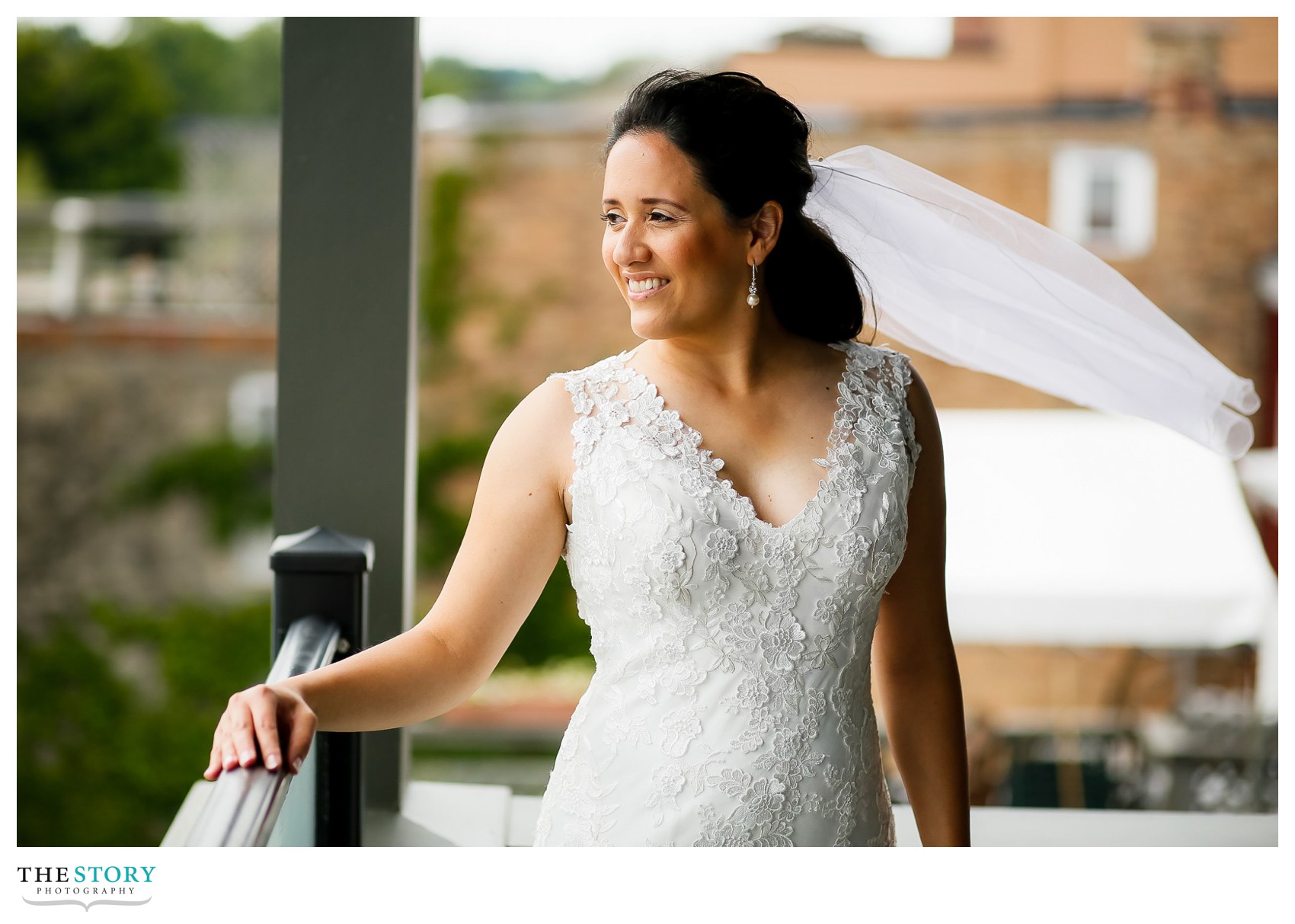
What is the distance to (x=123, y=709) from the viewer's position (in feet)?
39.0

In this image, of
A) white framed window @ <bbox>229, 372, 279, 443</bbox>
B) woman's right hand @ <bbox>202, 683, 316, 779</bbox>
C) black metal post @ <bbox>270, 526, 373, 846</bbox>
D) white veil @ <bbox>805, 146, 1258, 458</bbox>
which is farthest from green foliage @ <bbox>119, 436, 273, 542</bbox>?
woman's right hand @ <bbox>202, 683, 316, 779</bbox>

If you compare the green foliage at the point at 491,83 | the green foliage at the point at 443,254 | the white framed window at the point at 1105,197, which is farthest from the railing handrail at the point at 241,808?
the green foliage at the point at 491,83

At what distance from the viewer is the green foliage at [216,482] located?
41.8 ft

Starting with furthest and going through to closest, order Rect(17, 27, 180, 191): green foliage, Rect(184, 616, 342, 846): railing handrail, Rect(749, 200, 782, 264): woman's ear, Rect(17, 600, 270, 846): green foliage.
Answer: Rect(17, 27, 180, 191): green foliage, Rect(17, 600, 270, 846): green foliage, Rect(749, 200, 782, 264): woman's ear, Rect(184, 616, 342, 846): railing handrail

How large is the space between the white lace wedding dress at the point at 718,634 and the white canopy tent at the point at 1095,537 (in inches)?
252

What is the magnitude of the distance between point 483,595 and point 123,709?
11.4 m

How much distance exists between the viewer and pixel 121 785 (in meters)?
11.6

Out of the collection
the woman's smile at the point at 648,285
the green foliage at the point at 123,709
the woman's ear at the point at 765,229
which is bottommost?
the green foliage at the point at 123,709

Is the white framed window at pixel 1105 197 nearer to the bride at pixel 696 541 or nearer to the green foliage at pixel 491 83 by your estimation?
the green foliage at pixel 491 83

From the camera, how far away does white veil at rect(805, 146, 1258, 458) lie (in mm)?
2188

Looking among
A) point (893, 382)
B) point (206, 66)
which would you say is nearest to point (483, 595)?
point (893, 382)

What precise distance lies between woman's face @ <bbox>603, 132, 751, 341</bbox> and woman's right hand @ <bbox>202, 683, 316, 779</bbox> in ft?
2.15

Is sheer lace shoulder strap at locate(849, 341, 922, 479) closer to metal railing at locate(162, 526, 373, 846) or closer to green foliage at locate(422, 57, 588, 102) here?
metal railing at locate(162, 526, 373, 846)

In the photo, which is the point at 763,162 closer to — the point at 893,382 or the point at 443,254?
the point at 893,382
